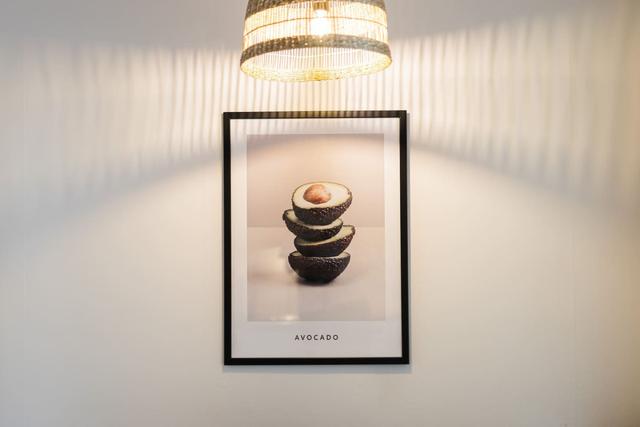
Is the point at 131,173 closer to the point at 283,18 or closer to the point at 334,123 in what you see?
the point at 334,123

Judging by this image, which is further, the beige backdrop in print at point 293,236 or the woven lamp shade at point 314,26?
the beige backdrop in print at point 293,236

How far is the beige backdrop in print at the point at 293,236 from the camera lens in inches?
60.2

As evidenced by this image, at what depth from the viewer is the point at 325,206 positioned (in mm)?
1524

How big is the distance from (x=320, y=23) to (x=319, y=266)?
77 centimetres

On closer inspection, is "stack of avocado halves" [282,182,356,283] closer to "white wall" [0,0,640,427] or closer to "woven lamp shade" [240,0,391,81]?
"white wall" [0,0,640,427]

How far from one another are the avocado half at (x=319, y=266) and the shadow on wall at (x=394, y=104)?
39cm

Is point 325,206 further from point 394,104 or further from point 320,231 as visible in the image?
point 394,104

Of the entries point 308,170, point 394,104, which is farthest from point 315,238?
point 394,104

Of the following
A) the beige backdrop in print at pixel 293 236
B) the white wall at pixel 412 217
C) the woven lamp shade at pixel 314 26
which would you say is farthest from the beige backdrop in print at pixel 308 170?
the woven lamp shade at pixel 314 26

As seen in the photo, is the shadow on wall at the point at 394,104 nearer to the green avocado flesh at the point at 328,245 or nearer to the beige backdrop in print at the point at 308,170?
the beige backdrop in print at the point at 308,170

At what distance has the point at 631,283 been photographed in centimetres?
152

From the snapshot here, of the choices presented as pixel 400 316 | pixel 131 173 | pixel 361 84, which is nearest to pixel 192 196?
pixel 131 173

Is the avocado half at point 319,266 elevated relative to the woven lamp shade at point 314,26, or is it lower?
lower

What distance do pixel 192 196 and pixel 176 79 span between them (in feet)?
1.16
